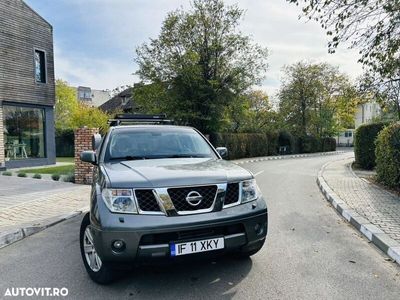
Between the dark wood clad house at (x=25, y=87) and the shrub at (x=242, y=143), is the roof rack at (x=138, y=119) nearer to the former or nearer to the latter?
the dark wood clad house at (x=25, y=87)

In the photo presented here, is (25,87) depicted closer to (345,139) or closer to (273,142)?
(273,142)

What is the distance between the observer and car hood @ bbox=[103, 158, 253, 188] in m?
3.31

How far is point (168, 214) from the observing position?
3221 mm

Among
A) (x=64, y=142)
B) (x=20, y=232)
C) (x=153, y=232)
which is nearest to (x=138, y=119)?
(x=20, y=232)

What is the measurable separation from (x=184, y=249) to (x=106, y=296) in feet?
3.19

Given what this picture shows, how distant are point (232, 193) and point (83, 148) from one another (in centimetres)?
800

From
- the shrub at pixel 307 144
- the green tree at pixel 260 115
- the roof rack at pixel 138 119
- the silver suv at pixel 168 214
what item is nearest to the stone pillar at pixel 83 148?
the roof rack at pixel 138 119

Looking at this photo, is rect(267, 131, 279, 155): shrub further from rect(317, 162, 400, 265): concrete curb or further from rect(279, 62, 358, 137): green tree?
rect(317, 162, 400, 265): concrete curb

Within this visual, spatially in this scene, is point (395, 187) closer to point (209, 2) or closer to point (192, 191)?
point (192, 191)

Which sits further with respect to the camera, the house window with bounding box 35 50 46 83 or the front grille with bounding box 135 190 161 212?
the house window with bounding box 35 50 46 83

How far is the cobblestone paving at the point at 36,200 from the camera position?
6441 millimetres

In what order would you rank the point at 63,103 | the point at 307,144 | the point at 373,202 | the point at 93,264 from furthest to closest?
the point at 63,103
the point at 307,144
the point at 373,202
the point at 93,264

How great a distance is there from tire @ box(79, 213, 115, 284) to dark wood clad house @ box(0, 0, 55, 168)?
43.8 feet

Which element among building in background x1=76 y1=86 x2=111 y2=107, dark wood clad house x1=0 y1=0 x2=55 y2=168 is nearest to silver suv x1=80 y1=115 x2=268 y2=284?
dark wood clad house x1=0 y1=0 x2=55 y2=168
